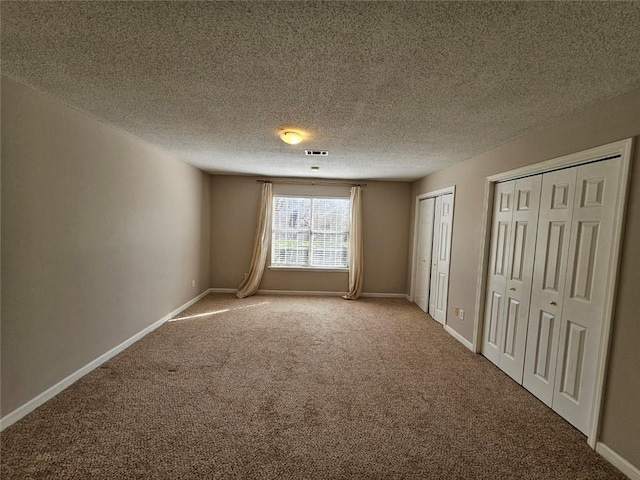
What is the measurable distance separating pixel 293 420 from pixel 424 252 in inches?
148

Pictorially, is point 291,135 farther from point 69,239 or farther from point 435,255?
point 435,255

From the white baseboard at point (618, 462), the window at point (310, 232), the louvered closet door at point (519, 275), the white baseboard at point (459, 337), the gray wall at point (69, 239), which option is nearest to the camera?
the white baseboard at point (618, 462)

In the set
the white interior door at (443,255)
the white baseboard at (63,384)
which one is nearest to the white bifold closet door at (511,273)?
the white interior door at (443,255)

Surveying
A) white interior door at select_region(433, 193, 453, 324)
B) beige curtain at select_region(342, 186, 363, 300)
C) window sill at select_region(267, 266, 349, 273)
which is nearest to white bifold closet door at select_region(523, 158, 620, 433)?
white interior door at select_region(433, 193, 453, 324)

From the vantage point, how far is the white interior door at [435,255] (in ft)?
14.8

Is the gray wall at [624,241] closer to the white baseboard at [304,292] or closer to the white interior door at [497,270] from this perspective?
the white interior door at [497,270]

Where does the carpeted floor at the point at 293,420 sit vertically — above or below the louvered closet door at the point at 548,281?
below

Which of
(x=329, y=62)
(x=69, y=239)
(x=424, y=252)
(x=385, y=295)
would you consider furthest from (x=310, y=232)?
(x=329, y=62)

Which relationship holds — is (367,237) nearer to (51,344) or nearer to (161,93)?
(161,93)

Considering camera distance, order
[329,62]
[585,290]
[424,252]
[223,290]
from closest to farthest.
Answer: [329,62]
[585,290]
[424,252]
[223,290]

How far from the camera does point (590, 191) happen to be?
2062mm

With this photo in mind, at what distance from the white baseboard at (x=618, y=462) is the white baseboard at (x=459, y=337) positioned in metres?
1.45

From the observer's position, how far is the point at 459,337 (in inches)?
143

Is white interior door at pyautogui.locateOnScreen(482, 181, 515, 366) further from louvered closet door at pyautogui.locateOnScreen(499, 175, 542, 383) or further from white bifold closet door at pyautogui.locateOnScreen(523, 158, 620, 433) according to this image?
white bifold closet door at pyautogui.locateOnScreen(523, 158, 620, 433)
